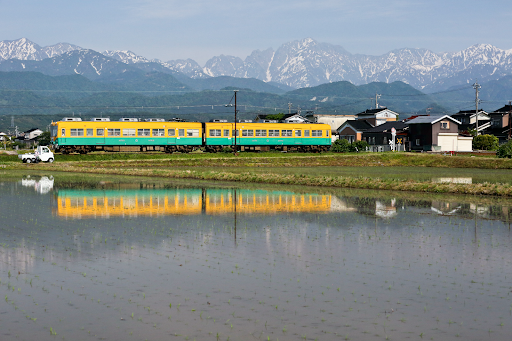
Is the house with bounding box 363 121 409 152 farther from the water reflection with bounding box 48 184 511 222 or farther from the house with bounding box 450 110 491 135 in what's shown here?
the water reflection with bounding box 48 184 511 222

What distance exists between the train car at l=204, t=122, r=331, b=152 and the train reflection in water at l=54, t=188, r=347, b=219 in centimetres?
3281

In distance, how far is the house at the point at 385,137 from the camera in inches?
2798

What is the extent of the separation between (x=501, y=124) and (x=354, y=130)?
2222cm

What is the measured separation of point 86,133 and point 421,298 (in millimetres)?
48207

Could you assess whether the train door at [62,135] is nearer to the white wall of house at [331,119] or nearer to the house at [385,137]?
the house at [385,137]

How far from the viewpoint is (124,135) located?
53812 mm

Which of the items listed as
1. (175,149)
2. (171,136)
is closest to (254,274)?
(171,136)

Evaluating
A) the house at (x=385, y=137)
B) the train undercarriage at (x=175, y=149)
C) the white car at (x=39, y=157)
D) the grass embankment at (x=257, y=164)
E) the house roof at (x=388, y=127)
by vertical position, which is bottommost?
the grass embankment at (x=257, y=164)

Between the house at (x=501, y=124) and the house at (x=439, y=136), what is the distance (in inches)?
512

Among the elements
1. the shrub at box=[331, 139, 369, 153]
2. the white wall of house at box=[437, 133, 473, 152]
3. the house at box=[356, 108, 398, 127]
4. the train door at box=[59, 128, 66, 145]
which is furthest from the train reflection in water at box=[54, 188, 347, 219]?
the house at box=[356, 108, 398, 127]

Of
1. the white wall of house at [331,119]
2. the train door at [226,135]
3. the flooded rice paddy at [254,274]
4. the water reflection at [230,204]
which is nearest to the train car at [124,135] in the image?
the train door at [226,135]

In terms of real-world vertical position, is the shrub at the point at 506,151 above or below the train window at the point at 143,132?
below

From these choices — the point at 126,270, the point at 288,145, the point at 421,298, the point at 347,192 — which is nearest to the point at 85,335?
the point at 126,270

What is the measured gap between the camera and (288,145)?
6119 centimetres
